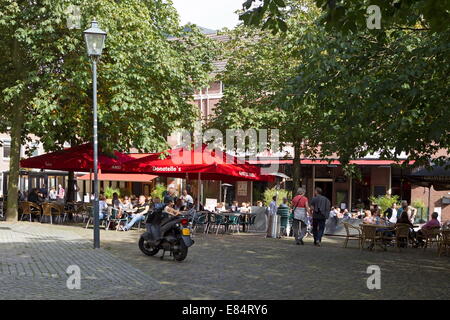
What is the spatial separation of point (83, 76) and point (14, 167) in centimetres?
482

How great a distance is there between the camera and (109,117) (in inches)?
841

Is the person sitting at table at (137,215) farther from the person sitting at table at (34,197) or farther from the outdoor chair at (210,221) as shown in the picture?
the person sitting at table at (34,197)

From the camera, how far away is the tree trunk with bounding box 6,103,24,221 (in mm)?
23062

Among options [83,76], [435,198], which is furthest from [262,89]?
[435,198]

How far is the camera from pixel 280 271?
11.9 meters

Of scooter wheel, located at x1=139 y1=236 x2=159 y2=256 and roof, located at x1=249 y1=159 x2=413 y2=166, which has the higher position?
roof, located at x1=249 y1=159 x2=413 y2=166

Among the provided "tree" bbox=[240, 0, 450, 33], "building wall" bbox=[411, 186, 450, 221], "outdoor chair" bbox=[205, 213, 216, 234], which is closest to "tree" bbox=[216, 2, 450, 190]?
"tree" bbox=[240, 0, 450, 33]

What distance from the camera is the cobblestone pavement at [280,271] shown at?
30.8 ft

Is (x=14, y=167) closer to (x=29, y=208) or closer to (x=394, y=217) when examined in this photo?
(x=29, y=208)

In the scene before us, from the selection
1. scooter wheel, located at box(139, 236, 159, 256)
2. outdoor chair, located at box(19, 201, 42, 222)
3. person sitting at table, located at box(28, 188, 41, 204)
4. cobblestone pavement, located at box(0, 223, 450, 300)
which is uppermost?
person sitting at table, located at box(28, 188, 41, 204)

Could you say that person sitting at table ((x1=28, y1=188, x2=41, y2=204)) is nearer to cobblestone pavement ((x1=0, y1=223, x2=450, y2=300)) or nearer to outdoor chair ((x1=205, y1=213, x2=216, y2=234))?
outdoor chair ((x1=205, y1=213, x2=216, y2=234))

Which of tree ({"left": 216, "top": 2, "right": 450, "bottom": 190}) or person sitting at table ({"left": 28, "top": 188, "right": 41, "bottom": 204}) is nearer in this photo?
tree ({"left": 216, "top": 2, "right": 450, "bottom": 190})

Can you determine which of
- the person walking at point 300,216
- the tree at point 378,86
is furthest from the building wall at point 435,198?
the tree at point 378,86

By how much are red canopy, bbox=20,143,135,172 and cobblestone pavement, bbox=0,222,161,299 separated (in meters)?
4.96
